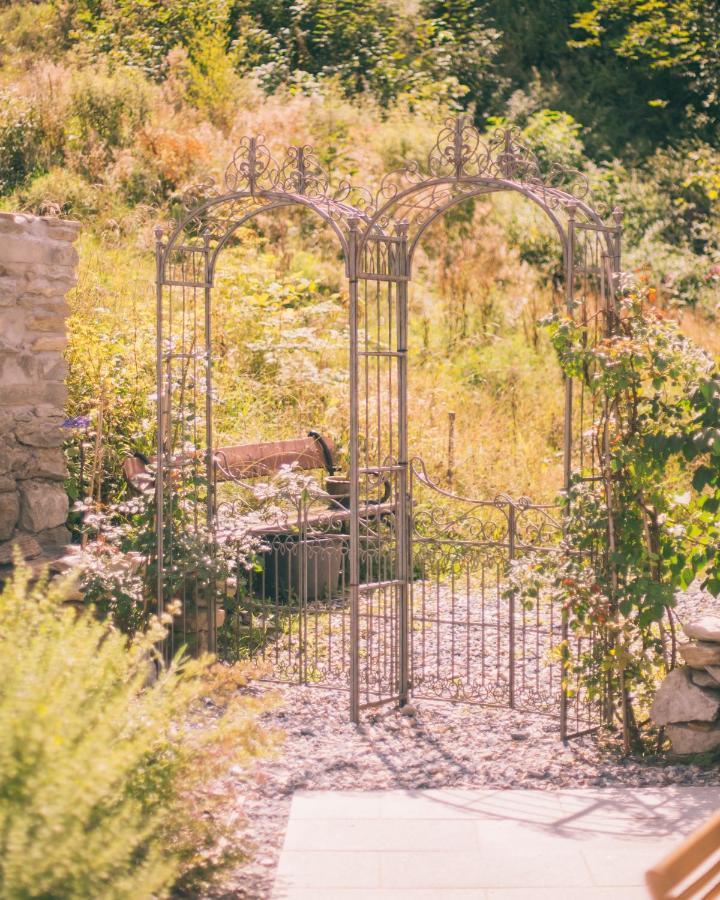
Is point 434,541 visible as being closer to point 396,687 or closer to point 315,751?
point 396,687

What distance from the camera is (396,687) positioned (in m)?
5.88

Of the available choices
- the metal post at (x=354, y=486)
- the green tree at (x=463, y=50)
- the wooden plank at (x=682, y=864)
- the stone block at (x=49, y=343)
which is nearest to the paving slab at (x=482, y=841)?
the metal post at (x=354, y=486)

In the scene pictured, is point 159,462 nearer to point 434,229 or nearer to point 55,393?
point 55,393

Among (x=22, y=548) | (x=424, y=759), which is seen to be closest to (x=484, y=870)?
(x=424, y=759)

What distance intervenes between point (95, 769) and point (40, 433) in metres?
3.98

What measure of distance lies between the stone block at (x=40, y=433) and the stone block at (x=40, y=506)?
0.71 ft

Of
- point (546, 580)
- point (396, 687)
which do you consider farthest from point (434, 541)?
point (546, 580)

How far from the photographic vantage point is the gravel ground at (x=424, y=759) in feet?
15.0

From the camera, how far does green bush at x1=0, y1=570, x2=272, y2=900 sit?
250 cm

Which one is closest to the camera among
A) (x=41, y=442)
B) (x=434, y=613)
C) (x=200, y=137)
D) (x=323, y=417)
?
(x=41, y=442)

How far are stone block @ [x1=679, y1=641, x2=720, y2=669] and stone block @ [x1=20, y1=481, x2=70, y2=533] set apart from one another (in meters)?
3.38

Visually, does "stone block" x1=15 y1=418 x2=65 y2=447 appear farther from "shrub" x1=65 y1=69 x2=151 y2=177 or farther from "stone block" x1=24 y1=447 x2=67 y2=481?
"shrub" x1=65 y1=69 x2=151 y2=177

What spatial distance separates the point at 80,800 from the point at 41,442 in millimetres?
3923

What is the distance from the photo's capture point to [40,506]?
6215mm
